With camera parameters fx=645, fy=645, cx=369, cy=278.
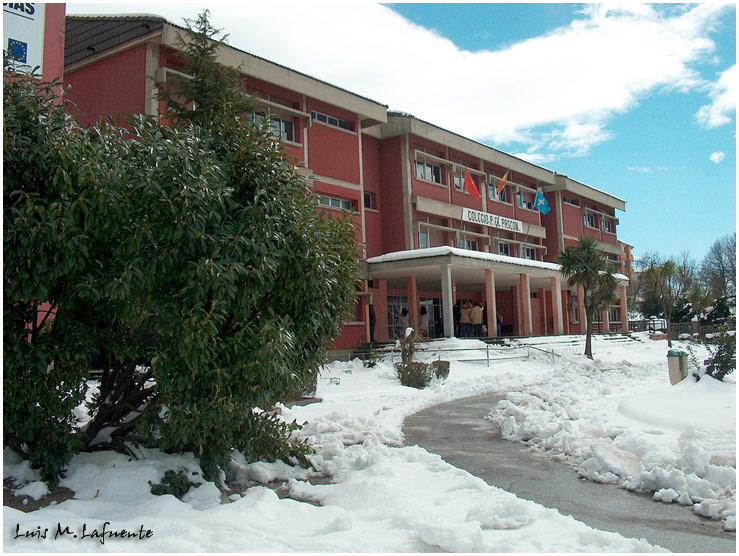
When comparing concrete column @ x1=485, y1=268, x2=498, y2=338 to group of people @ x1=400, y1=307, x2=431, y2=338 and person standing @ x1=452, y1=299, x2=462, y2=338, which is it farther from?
group of people @ x1=400, y1=307, x2=431, y2=338

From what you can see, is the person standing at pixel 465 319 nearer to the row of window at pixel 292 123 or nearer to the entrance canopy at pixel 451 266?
the entrance canopy at pixel 451 266

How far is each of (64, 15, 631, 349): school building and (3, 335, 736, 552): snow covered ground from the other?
456 inches

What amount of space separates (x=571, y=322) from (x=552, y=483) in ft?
131

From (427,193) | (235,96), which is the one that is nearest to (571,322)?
(427,193)

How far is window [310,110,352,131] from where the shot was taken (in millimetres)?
27553

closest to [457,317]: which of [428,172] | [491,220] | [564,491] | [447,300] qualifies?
[447,300]

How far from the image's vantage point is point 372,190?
3195 cm

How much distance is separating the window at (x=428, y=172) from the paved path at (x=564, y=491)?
23.6 meters

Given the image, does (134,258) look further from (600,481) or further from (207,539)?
(600,481)

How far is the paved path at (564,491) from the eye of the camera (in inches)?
190

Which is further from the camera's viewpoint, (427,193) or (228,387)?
(427,193)

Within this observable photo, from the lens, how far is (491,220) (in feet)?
119

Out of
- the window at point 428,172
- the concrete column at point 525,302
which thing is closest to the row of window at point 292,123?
the window at point 428,172

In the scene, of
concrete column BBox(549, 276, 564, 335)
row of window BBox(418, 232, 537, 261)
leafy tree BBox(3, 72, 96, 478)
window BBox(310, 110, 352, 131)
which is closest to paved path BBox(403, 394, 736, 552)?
leafy tree BBox(3, 72, 96, 478)
